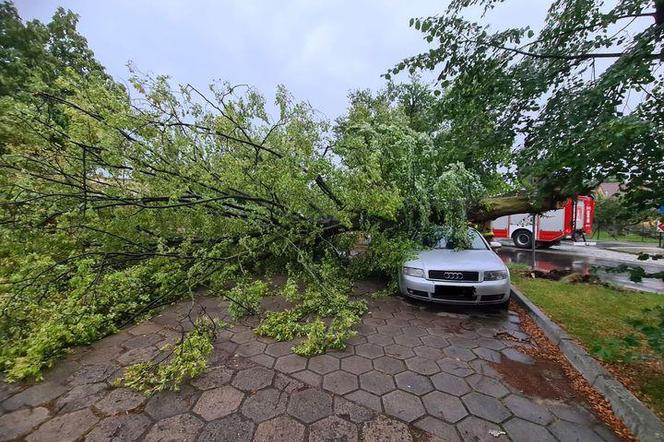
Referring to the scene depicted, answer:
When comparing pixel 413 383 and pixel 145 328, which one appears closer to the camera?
pixel 413 383

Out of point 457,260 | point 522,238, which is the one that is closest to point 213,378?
point 457,260

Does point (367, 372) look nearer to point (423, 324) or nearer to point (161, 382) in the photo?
point (423, 324)

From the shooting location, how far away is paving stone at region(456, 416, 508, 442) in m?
1.94

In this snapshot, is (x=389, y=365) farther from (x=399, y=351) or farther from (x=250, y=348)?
(x=250, y=348)

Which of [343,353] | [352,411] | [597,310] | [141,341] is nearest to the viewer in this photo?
[352,411]

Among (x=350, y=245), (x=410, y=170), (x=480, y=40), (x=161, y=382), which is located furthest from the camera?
(x=350, y=245)

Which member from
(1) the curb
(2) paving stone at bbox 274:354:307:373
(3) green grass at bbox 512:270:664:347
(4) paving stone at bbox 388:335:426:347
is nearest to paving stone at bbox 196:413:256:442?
(2) paving stone at bbox 274:354:307:373

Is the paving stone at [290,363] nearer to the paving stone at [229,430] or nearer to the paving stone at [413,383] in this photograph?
the paving stone at [229,430]

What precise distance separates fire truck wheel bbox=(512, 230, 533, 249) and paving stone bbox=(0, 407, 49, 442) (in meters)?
16.8

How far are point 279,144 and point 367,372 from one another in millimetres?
2760

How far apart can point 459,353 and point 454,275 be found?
133 centimetres

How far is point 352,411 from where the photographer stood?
217 cm

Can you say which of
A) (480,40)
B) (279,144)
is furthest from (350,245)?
(480,40)

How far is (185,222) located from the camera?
408cm
